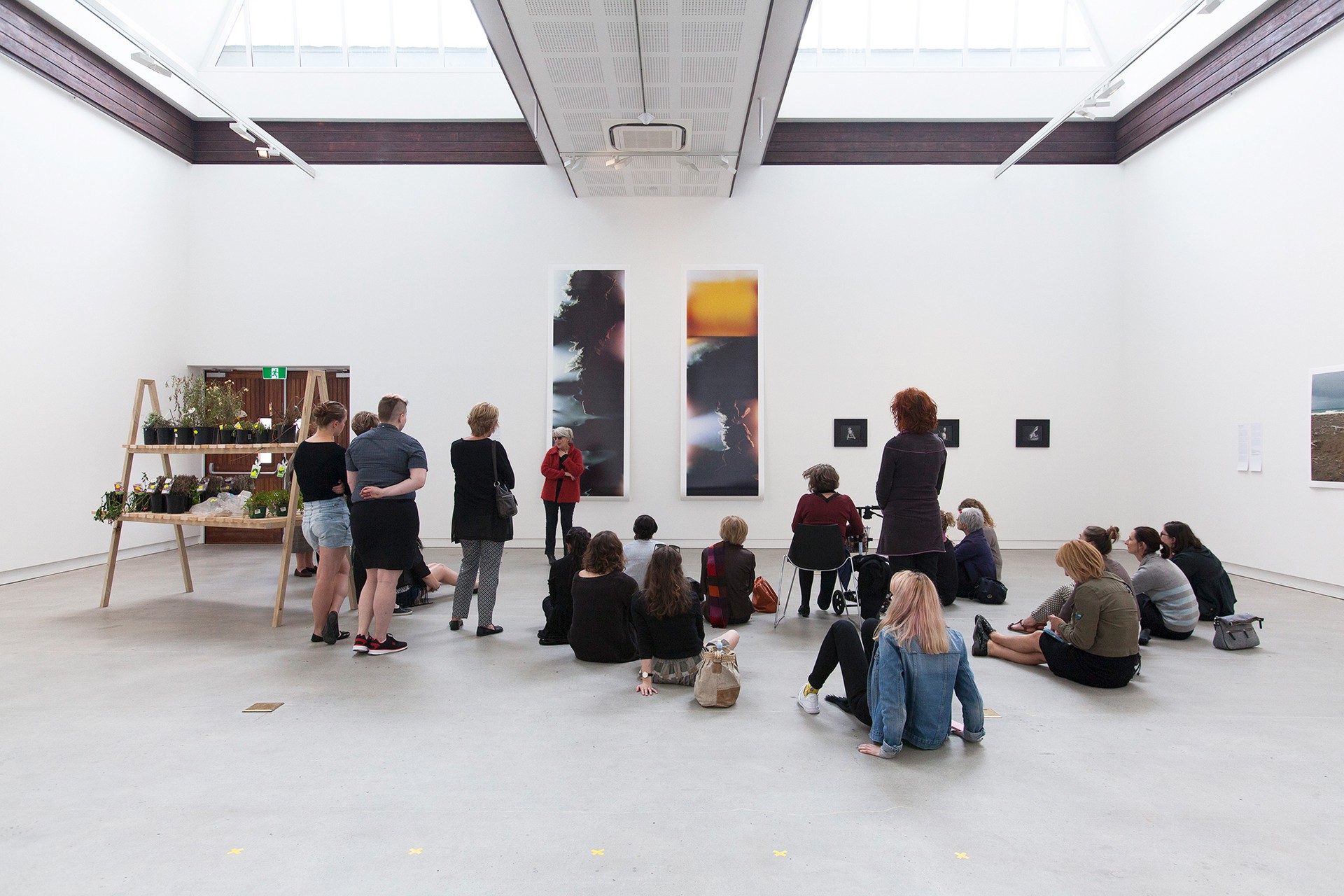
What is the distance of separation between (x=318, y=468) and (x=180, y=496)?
2.13 metres

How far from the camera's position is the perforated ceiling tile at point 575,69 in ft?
22.5

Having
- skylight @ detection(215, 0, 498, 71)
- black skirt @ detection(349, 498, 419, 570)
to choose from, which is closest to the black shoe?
black skirt @ detection(349, 498, 419, 570)

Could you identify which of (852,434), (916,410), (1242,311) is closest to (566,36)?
(916,410)

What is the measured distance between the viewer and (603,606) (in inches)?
181

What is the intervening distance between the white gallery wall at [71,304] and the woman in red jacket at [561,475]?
5.04 metres

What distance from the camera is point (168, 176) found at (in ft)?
31.9

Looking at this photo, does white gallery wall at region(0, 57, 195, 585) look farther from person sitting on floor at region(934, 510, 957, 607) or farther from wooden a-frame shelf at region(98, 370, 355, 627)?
person sitting on floor at region(934, 510, 957, 607)

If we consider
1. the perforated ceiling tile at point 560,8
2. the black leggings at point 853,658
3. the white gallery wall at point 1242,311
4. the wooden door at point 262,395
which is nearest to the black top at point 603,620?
the black leggings at point 853,658

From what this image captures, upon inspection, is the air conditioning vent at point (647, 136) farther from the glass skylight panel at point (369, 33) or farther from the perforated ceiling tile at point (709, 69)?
the glass skylight panel at point (369, 33)

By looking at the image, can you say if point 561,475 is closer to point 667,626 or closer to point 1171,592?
point 667,626

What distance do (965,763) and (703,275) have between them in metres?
7.77

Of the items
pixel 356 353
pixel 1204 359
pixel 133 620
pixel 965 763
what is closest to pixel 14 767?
pixel 133 620

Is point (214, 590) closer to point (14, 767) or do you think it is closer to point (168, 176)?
point (14, 767)

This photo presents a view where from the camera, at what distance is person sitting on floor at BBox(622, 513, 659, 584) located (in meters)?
5.21
